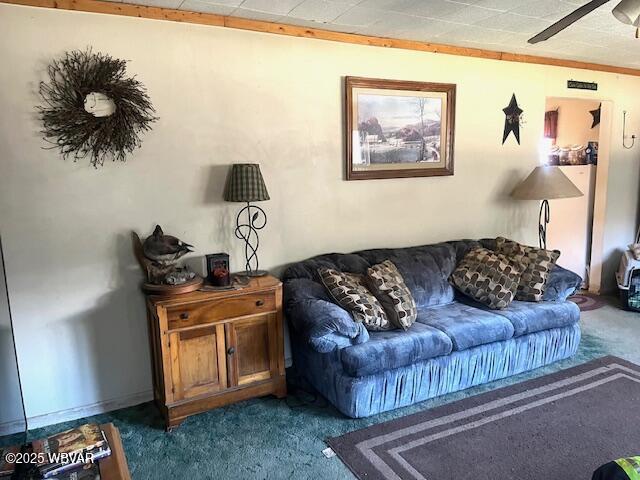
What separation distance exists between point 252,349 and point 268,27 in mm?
2020

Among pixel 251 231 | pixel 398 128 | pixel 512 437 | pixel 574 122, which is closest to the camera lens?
pixel 512 437

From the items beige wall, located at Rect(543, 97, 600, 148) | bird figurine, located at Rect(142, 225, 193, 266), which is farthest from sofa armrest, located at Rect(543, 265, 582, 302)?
bird figurine, located at Rect(142, 225, 193, 266)

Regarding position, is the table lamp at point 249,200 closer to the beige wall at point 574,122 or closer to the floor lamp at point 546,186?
the floor lamp at point 546,186

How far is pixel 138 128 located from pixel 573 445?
2.90 meters

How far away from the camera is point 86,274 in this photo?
276 centimetres

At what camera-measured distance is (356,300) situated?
2912mm

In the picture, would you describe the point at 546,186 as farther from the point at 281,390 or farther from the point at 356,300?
the point at 281,390

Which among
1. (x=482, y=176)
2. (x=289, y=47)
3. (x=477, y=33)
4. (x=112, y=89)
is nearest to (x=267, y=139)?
(x=289, y=47)

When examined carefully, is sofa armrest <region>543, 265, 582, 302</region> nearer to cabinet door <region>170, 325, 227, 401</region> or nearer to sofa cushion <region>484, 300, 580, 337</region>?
sofa cushion <region>484, 300, 580, 337</region>

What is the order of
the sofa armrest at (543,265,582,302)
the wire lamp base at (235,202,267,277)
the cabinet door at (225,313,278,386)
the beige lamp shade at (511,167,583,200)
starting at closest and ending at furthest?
1. the cabinet door at (225,313,278,386)
2. the wire lamp base at (235,202,267,277)
3. the sofa armrest at (543,265,582,302)
4. the beige lamp shade at (511,167,583,200)

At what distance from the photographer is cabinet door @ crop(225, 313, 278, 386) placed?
9.12ft

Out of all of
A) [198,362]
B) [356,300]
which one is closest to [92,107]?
[198,362]

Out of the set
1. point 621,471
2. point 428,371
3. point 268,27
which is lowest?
point 428,371

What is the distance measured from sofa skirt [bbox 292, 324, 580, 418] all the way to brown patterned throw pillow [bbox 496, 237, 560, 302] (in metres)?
0.29
